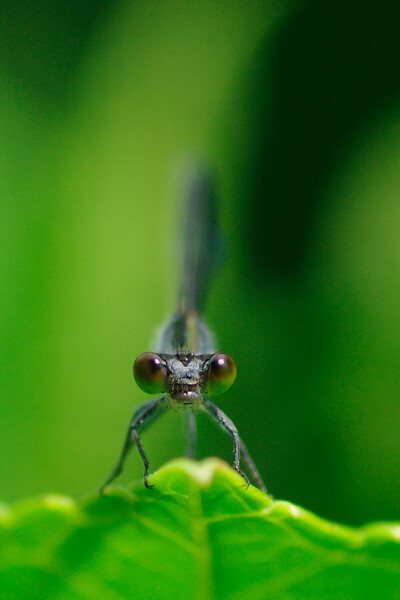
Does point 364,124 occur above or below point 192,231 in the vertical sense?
above

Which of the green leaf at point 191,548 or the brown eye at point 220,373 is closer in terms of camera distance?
the green leaf at point 191,548

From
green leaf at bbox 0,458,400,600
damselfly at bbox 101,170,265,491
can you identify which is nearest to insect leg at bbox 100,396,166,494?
damselfly at bbox 101,170,265,491

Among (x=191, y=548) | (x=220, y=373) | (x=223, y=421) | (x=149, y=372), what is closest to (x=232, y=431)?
(x=223, y=421)

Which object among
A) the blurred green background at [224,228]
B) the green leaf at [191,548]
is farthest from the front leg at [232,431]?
the green leaf at [191,548]

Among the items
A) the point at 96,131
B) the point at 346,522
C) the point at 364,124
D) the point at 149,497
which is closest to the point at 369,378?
the point at 346,522

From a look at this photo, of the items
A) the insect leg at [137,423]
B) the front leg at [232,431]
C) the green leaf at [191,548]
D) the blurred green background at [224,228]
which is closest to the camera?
the green leaf at [191,548]

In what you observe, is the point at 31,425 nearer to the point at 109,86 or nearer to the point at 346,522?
the point at 346,522

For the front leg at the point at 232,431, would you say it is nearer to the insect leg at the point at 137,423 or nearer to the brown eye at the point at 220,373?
the brown eye at the point at 220,373
